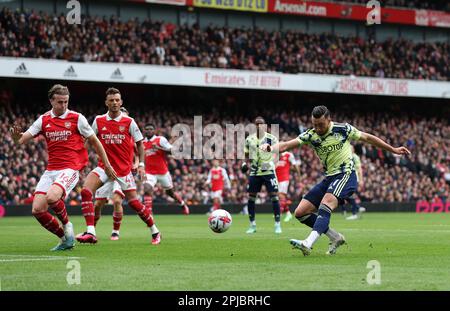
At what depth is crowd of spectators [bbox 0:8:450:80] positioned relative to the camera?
1554 inches

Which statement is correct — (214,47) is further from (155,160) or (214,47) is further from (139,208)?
(139,208)

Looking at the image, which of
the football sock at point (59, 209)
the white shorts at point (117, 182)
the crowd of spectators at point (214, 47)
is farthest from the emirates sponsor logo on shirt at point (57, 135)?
the crowd of spectators at point (214, 47)

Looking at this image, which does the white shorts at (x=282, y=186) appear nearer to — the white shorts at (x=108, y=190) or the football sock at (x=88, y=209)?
the white shorts at (x=108, y=190)

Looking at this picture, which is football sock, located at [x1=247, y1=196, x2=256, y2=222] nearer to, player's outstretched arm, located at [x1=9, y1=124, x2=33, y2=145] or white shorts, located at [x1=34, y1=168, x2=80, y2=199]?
white shorts, located at [x1=34, y1=168, x2=80, y2=199]

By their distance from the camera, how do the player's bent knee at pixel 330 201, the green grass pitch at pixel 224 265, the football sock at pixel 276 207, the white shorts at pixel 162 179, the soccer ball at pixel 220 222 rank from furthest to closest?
the white shorts at pixel 162 179 < the football sock at pixel 276 207 < the soccer ball at pixel 220 222 < the player's bent knee at pixel 330 201 < the green grass pitch at pixel 224 265

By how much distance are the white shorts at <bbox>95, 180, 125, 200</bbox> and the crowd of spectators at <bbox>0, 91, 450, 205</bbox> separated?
16.1 meters

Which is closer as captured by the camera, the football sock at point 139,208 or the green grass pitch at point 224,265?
the green grass pitch at point 224,265

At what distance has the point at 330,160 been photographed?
1362 centimetres

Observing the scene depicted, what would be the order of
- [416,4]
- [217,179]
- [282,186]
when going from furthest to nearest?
[416,4], [217,179], [282,186]

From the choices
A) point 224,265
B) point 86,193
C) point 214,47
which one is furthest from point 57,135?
point 214,47

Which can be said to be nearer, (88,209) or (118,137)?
(118,137)

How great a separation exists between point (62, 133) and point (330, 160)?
4.27 metres

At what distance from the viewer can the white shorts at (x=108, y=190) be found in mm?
16922

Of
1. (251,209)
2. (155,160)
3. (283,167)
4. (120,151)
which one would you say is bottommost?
(283,167)
